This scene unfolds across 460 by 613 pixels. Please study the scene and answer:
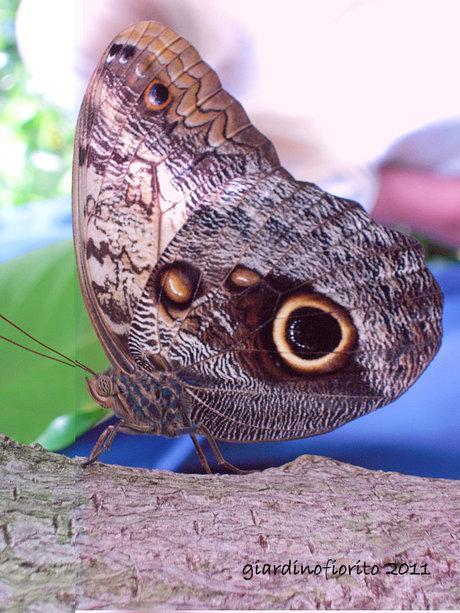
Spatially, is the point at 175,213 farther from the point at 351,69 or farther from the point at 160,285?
the point at 351,69

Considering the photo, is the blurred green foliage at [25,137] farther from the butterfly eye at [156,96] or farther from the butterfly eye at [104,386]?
the butterfly eye at [104,386]

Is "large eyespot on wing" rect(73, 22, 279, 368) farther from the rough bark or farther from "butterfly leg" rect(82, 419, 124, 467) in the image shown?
the rough bark

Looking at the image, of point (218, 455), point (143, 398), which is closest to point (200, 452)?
point (218, 455)

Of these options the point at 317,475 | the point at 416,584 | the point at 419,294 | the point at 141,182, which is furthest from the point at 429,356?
the point at 141,182

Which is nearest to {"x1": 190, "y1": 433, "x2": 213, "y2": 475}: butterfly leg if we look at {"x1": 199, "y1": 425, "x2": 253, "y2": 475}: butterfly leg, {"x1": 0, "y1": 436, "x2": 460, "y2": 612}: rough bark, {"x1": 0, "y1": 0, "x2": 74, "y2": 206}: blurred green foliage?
{"x1": 199, "y1": 425, "x2": 253, "y2": 475}: butterfly leg

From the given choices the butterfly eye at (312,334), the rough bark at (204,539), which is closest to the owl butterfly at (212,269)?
the butterfly eye at (312,334)

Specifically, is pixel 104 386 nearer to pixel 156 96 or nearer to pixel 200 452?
pixel 200 452
